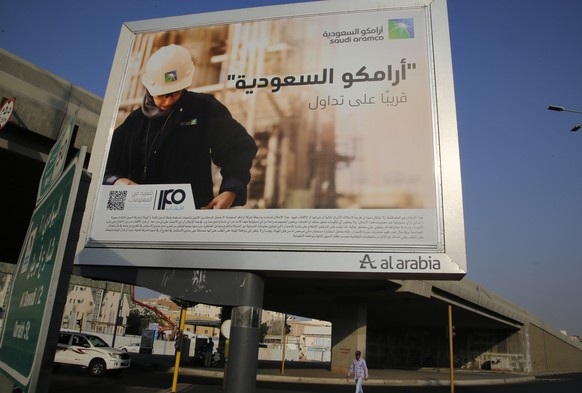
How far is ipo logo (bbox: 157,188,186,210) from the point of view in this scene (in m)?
11.0

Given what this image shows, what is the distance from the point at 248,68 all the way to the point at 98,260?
632cm

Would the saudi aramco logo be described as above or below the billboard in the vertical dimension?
above

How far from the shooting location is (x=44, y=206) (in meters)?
3.51

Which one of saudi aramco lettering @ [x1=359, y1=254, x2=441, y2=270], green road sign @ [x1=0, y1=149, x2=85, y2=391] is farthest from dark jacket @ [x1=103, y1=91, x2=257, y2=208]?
green road sign @ [x1=0, y1=149, x2=85, y2=391]

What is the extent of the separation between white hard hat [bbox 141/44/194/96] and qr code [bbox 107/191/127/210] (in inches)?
120

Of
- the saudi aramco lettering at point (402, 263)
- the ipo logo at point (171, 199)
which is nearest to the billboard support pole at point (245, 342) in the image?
the ipo logo at point (171, 199)

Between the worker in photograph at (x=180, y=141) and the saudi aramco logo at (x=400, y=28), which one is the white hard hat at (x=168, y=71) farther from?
the saudi aramco logo at (x=400, y=28)

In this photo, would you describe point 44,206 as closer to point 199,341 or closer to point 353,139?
point 353,139

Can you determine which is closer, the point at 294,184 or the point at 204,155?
the point at 294,184

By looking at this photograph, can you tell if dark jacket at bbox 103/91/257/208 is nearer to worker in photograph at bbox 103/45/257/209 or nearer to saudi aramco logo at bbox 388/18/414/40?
worker in photograph at bbox 103/45/257/209

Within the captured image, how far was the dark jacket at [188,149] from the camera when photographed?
11242 millimetres

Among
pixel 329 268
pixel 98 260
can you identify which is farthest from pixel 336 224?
pixel 98 260

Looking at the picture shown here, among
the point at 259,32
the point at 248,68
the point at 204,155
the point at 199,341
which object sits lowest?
the point at 199,341

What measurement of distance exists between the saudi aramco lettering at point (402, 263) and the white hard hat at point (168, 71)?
23.0ft
